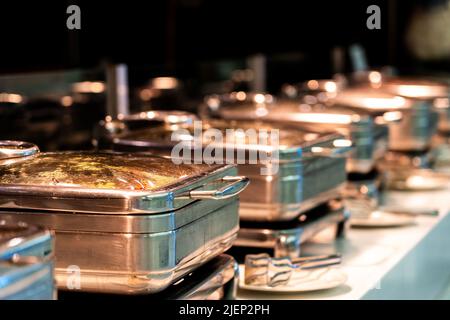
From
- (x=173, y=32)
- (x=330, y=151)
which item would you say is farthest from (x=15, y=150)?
(x=173, y=32)

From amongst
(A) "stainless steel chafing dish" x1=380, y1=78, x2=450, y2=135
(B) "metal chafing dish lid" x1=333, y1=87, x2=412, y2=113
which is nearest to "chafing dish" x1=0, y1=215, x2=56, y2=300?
(B) "metal chafing dish lid" x1=333, y1=87, x2=412, y2=113

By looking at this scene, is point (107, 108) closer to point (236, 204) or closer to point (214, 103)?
point (214, 103)

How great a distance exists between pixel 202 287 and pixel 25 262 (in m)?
0.50

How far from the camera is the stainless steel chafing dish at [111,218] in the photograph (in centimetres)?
124

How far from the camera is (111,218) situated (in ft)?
4.06

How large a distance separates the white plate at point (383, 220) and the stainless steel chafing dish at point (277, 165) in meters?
0.37

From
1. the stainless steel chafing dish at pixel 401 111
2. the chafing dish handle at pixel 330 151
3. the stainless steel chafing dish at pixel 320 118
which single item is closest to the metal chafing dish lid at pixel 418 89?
the stainless steel chafing dish at pixel 401 111

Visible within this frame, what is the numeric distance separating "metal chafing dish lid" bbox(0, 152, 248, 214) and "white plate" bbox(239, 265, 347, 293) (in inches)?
13.5

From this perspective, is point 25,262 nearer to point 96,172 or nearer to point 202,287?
point 96,172

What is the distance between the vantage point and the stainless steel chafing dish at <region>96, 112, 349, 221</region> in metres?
1.77

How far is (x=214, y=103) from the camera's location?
Answer: 8.22 ft

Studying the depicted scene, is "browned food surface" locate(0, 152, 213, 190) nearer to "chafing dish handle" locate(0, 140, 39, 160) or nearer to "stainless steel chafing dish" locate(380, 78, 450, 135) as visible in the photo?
"chafing dish handle" locate(0, 140, 39, 160)

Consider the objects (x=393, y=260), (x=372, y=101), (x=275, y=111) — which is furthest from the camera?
(x=372, y=101)
